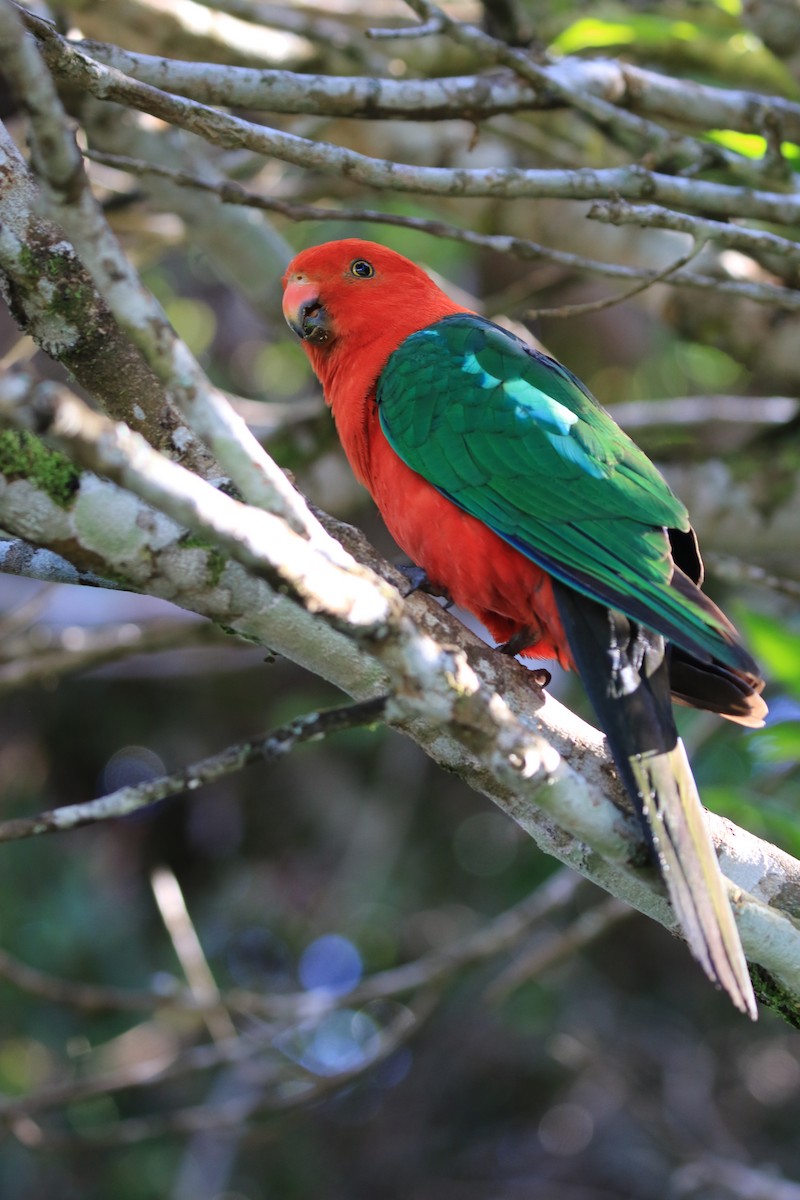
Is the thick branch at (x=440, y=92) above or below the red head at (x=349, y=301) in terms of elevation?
above

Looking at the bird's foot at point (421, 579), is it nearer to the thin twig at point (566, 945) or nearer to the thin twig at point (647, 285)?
the thin twig at point (647, 285)

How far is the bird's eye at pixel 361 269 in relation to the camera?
352cm

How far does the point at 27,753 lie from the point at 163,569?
4216 mm

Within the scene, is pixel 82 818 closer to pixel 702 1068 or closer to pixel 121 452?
pixel 121 452

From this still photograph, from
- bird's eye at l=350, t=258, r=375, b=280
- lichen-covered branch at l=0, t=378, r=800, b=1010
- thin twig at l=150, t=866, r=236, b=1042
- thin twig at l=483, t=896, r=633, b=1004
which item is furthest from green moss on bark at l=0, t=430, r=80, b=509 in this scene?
thin twig at l=483, t=896, r=633, b=1004

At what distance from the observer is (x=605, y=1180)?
5418 mm

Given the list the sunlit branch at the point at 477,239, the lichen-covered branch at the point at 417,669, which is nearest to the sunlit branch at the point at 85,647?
the sunlit branch at the point at 477,239

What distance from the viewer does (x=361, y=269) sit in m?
3.53

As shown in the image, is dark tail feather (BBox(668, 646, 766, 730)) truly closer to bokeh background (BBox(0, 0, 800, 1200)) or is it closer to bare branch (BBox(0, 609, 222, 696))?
bokeh background (BBox(0, 0, 800, 1200))

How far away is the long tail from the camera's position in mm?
1943

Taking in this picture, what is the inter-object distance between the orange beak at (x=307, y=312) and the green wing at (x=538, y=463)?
41 centimetres

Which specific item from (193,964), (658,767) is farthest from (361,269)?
(193,964)

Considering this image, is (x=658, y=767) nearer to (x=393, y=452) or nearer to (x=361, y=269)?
(x=393, y=452)

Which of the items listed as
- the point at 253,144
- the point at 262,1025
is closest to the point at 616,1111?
the point at 262,1025
